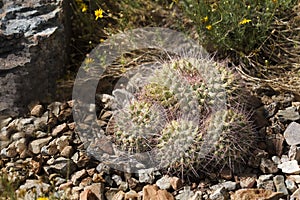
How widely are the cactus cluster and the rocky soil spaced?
0.13 meters

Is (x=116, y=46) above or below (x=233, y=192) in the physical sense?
above

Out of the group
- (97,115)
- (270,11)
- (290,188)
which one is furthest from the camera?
(270,11)

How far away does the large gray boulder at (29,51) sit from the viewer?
397cm

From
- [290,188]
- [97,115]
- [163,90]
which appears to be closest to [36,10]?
[97,115]

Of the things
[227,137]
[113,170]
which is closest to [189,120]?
[227,137]

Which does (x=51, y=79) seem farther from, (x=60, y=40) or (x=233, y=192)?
(x=233, y=192)

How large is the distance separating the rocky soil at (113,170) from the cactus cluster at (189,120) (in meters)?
0.13

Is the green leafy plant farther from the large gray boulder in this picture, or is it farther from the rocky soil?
the large gray boulder

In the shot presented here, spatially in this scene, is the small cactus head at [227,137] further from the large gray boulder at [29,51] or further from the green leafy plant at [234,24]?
the large gray boulder at [29,51]

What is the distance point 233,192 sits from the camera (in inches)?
136

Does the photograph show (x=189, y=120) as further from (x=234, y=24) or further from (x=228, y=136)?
(x=234, y=24)

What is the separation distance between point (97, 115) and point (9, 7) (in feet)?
3.59

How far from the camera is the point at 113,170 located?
364cm

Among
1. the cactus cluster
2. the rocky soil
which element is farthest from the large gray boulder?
the cactus cluster
